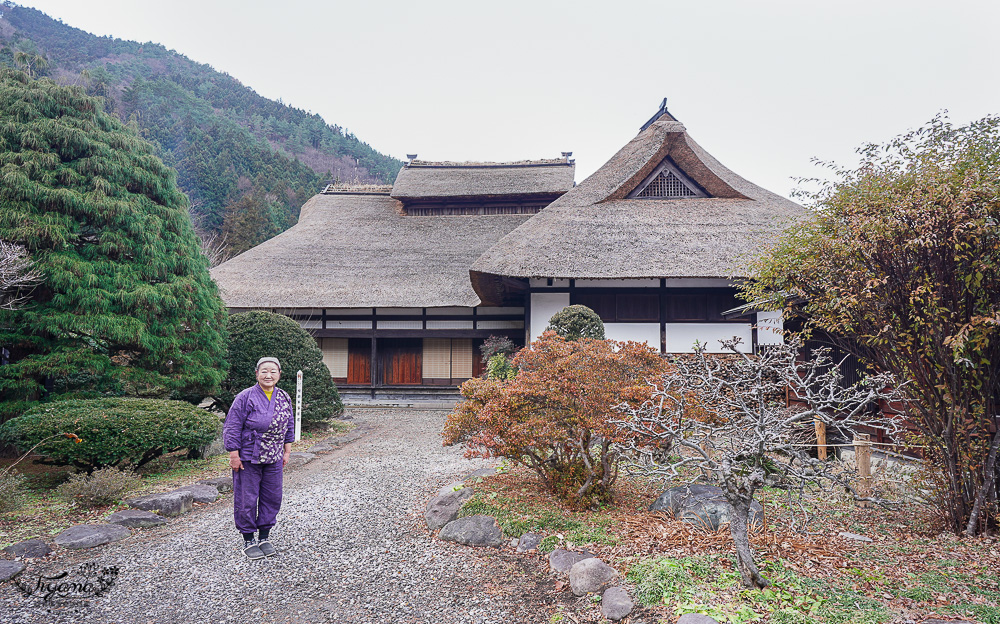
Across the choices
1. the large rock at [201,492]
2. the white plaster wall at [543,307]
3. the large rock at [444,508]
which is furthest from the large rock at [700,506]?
the white plaster wall at [543,307]

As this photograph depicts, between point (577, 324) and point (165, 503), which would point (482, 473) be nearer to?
point (165, 503)

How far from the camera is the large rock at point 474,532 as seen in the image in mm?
4133

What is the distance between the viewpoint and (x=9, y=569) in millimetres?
3580

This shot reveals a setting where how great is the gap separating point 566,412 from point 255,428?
2500 mm

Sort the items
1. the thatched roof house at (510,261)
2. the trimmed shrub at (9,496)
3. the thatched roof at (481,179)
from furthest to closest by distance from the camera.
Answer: the thatched roof at (481,179), the thatched roof house at (510,261), the trimmed shrub at (9,496)

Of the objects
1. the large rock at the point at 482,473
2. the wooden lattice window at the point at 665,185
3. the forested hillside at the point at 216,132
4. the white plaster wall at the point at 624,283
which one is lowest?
the large rock at the point at 482,473

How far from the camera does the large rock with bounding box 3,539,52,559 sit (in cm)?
384

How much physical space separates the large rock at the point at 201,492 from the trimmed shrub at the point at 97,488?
0.51 meters

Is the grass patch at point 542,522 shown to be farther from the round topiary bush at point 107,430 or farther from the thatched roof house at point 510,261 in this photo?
the thatched roof house at point 510,261

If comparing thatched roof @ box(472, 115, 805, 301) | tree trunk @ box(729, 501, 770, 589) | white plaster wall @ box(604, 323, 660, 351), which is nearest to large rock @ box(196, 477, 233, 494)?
tree trunk @ box(729, 501, 770, 589)

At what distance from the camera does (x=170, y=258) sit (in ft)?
23.5

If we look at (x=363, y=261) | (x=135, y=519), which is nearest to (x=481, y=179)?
(x=363, y=261)

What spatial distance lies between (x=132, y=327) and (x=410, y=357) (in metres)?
9.78

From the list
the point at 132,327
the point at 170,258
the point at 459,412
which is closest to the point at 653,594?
the point at 459,412
